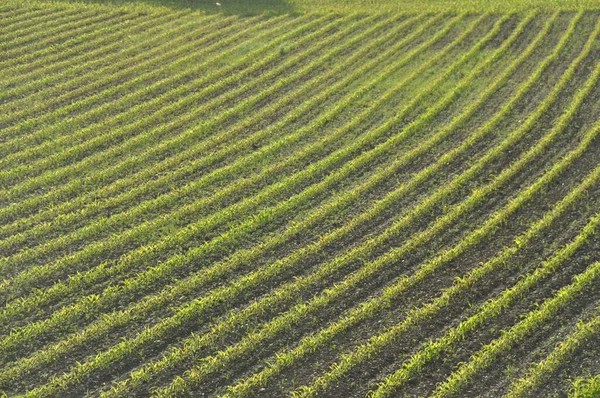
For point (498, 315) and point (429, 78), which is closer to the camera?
point (498, 315)

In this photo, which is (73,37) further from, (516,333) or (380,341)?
(516,333)

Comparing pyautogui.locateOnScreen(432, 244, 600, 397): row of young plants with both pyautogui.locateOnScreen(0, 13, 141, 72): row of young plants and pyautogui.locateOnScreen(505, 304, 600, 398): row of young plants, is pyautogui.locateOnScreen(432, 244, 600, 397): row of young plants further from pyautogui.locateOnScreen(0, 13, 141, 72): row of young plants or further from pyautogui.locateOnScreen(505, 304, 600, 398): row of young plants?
pyautogui.locateOnScreen(0, 13, 141, 72): row of young plants

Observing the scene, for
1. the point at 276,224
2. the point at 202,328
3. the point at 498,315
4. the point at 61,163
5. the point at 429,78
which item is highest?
the point at 61,163

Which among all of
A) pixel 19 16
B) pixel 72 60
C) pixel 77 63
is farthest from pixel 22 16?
pixel 77 63

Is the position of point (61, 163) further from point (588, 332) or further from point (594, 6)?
point (594, 6)

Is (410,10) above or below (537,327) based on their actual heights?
above

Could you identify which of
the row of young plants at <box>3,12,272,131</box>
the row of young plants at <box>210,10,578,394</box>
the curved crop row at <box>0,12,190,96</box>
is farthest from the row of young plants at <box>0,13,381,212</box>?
the row of young plants at <box>210,10,578,394</box>

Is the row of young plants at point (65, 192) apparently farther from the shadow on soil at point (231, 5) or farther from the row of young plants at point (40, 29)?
the shadow on soil at point (231, 5)

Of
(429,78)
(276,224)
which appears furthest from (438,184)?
(429,78)
